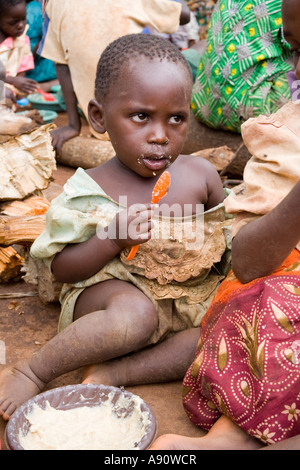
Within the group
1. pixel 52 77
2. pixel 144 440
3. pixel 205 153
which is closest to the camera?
pixel 144 440

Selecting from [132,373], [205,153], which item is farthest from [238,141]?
[132,373]

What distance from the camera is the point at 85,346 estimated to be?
72.3 inches

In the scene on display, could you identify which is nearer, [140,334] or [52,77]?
[140,334]

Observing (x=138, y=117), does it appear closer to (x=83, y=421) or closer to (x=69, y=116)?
(x=83, y=421)

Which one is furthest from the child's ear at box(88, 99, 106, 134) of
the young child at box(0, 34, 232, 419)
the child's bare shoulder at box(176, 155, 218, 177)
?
the child's bare shoulder at box(176, 155, 218, 177)

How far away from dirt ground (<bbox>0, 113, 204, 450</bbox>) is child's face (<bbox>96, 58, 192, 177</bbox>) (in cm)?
72

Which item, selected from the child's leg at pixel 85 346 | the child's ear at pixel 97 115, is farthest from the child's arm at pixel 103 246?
the child's ear at pixel 97 115

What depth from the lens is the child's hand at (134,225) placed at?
5.98ft

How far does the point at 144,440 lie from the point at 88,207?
89cm

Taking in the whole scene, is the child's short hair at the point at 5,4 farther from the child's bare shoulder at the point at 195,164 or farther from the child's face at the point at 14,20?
the child's bare shoulder at the point at 195,164

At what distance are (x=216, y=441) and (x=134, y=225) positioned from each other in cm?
66

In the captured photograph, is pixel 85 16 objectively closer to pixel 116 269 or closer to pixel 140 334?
pixel 116 269

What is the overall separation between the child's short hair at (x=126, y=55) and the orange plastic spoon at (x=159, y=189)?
378 millimetres

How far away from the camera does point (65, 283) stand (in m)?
2.15
